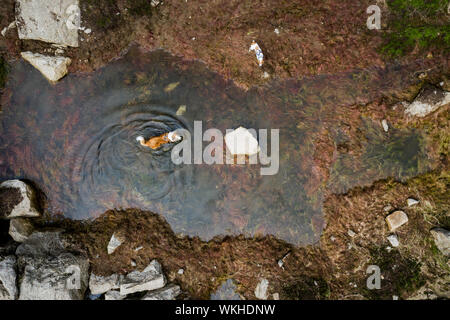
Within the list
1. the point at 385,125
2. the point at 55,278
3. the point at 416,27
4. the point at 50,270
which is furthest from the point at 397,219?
the point at 50,270

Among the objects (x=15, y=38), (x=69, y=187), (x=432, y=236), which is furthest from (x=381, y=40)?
(x=15, y=38)

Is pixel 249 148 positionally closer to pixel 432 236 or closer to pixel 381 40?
pixel 381 40

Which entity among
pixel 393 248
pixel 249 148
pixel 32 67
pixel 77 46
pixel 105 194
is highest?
pixel 77 46

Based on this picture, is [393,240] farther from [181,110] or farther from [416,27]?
[181,110]

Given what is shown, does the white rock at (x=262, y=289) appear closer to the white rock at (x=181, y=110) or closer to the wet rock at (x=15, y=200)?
the white rock at (x=181, y=110)

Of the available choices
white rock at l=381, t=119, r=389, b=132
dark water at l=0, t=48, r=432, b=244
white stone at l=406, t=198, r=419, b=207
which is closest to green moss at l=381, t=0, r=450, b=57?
dark water at l=0, t=48, r=432, b=244

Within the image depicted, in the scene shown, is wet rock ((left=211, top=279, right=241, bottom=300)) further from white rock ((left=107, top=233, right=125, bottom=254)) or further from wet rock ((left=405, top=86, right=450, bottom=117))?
wet rock ((left=405, top=86, right=450, bottom=117))
